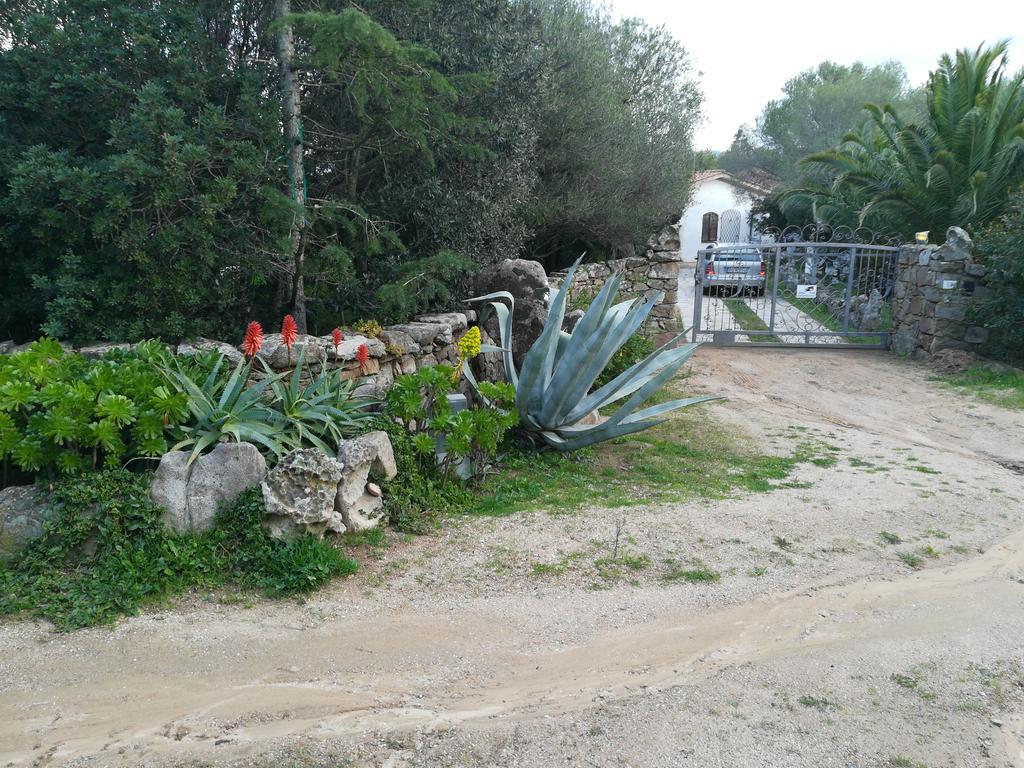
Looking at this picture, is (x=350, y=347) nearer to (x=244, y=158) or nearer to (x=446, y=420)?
(x=446, y=420)

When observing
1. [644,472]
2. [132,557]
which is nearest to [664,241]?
[644,472]

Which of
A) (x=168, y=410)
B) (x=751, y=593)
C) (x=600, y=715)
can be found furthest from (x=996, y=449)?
(x=168, y=410)

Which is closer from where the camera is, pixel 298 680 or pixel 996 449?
pixel 298 680

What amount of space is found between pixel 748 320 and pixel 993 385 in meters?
5.61

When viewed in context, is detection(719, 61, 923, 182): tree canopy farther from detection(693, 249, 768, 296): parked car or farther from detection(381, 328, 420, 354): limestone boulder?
detection(381, 328, 420, 354): limestone boulder

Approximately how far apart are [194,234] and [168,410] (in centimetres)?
186

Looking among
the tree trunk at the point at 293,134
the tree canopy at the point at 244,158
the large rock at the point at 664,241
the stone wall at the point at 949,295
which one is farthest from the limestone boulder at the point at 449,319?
the stone wall at the point at 949,295

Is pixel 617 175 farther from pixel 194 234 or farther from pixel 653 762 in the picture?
pixel 653 762

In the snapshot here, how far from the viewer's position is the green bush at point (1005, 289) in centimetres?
957

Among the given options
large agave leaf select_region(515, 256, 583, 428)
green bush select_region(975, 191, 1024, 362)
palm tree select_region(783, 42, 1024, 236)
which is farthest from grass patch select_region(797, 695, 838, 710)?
palm tree select_region(783, 42, 1024, 236)

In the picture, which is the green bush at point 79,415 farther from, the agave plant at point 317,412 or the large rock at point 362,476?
the large rock at point 362,476

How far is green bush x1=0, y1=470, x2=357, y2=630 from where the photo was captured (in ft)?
11.6

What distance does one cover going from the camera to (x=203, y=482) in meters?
3.91

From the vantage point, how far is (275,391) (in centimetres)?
456
